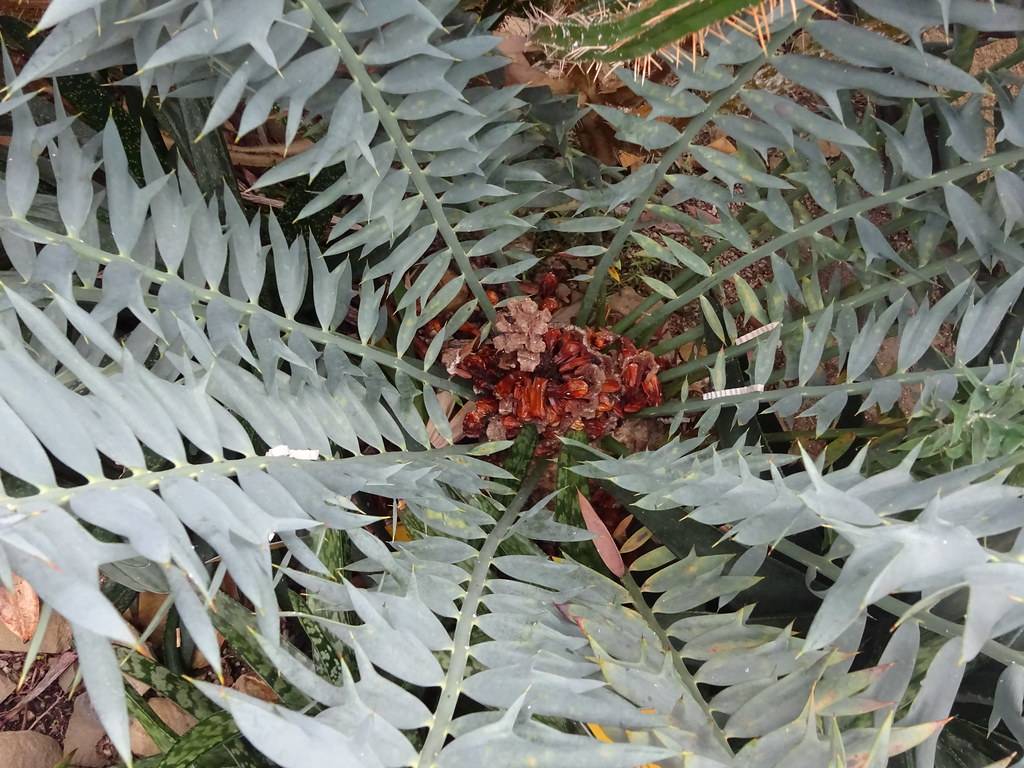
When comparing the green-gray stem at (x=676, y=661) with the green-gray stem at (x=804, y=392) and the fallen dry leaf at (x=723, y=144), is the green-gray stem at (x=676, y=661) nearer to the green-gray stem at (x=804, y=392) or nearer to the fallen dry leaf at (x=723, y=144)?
the green-gray stem at (x=804, y=392)

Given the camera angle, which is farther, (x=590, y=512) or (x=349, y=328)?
(x=349, y=328)

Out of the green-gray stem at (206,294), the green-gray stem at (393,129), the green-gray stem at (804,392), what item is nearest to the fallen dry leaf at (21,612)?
the green-gray stem at (206,294)

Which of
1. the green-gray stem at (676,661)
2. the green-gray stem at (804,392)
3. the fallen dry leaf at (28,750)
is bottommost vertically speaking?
the fallen dry leaf at (28,750)

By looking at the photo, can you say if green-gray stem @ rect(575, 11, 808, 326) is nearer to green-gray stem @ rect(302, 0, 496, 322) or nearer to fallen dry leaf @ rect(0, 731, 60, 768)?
green-gray stem @ rect(302, 0, 496, 322)

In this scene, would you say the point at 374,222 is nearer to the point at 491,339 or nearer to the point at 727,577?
the point at 491,339

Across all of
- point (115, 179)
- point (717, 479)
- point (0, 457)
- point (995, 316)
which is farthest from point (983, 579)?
point (115, 179)

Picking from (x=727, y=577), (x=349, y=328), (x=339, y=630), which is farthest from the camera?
(x=349, y=328)

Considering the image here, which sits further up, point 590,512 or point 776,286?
point 776,286

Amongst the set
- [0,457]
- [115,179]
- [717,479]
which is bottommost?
[717,479]

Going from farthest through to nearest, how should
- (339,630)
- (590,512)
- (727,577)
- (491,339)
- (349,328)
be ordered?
(349,328)
(491,339)
(590,512)
(727,577)
(339,630)
